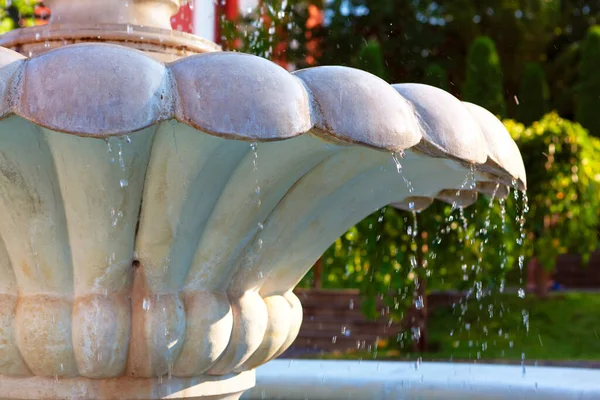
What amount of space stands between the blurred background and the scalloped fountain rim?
2.69 ft

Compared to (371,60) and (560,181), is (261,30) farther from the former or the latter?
(560,181)

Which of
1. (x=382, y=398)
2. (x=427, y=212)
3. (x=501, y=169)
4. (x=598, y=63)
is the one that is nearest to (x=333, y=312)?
(x=427, y=212)

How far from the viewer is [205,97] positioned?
6.31 ft

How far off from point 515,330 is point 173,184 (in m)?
9.22

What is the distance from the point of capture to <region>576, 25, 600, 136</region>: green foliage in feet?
49.4

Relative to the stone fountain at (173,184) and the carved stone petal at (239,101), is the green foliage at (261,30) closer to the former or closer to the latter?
the stone fountain at (173,184)

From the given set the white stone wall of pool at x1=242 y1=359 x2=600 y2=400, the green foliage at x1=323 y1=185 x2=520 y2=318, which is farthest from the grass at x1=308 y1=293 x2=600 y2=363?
the white stone wall of pool at x1=242 y1=359 x2=600 y2=400

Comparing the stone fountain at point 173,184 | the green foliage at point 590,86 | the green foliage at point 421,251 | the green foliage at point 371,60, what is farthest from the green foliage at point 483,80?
the stone fountain at point 173,184

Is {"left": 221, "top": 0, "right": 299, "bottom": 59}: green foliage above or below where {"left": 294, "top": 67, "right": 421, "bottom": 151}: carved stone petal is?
above

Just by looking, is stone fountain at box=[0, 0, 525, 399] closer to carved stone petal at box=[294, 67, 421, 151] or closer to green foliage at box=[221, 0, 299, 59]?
carved stone petal at box=[294, 67, 421, 151]

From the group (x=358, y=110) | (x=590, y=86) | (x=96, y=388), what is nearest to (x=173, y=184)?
(x=358, y=110)

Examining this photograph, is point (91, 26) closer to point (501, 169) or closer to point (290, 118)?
point (290, 118)

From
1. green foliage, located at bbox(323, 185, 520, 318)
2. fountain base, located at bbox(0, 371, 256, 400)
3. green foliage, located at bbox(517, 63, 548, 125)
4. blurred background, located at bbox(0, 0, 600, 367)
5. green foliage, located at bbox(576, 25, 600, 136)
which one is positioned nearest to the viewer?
fountain base, located at bbox(0, 371, 256, 400)

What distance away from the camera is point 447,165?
250 centimetres
